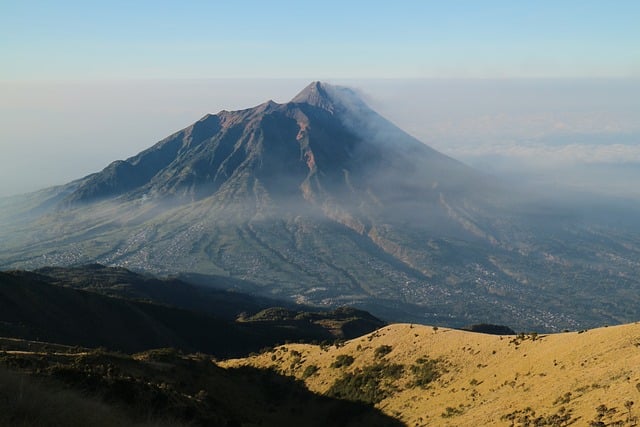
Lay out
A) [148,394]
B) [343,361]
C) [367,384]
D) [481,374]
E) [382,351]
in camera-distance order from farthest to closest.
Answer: [343,361] < [382,351] < [367,384] < [481,374] < [148,394]

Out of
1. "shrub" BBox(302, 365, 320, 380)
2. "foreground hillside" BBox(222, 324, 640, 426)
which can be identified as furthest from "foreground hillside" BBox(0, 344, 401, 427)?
"foreground hillside" BBox(222, 324, 640, 426)

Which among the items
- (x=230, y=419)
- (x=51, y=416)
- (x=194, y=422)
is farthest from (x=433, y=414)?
(x=51, y=416)

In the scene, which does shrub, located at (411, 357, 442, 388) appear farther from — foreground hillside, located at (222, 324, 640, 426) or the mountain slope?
the mountain slope

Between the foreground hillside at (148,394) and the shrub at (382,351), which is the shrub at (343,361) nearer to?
the shrub at (382,351)

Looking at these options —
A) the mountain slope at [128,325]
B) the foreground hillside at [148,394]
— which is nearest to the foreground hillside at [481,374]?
the foreground hillside at [148,394]

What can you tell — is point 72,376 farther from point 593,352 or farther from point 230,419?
point 593,352

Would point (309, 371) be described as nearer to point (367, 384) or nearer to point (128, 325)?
point (367, 384)

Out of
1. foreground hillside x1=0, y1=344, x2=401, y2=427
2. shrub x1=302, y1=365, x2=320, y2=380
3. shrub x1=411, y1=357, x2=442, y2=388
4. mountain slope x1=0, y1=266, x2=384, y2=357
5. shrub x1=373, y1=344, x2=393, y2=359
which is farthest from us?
mountain slope x1=0, y1=266, x2=384, y2=357

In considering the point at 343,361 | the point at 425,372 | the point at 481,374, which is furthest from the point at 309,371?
the point at 481,374
